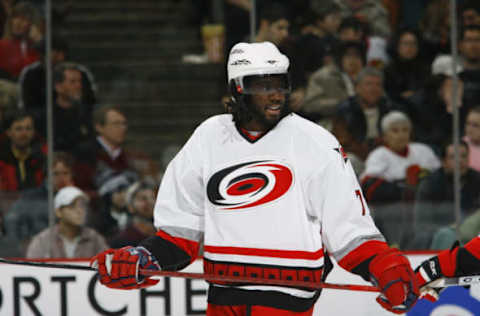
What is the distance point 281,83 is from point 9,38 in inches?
87.2

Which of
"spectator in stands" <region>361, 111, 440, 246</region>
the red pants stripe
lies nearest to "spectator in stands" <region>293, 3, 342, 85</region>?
"spectator in stands" <region>361, 111, 440, 246</region>

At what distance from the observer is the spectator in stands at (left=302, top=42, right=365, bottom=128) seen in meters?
4.39

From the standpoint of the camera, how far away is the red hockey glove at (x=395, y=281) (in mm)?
2479

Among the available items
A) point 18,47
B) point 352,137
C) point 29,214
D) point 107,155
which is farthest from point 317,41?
point 29,214

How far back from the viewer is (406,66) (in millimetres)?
4496

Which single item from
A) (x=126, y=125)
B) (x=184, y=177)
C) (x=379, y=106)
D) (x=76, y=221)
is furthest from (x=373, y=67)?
(x=184, y=177)

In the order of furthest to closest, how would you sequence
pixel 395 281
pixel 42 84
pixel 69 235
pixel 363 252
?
pixel 42 84 → pixel 69 235 → pixel 363 252 → pixel 395 281

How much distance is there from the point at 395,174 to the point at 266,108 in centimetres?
183

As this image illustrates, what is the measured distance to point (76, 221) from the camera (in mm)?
4332

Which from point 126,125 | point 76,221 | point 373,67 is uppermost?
point 373,67

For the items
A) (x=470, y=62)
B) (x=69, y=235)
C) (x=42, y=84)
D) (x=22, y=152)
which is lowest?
(x=69, y=235)

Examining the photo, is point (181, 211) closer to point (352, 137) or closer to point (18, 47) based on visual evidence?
point (352, 137)

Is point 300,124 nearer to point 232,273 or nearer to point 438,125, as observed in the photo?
point 232,273

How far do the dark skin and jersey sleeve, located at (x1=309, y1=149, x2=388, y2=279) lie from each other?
0.21m
